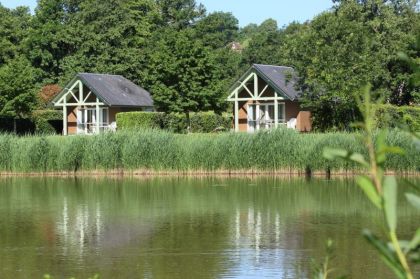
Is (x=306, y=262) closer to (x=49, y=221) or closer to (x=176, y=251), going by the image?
(x=176, y=251)

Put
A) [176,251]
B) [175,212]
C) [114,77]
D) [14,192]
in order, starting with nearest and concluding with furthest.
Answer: [176,251] < [175,212] < [14,192] < [114,77]

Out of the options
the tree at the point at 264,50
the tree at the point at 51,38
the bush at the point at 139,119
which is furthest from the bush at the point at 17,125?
the tree at the point at 264,50

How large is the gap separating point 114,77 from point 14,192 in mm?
28755

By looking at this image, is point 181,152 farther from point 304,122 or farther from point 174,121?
point 304,122

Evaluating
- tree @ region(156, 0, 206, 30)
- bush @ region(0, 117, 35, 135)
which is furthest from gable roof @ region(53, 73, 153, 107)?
tree @ region(156, 0, 206, 30)

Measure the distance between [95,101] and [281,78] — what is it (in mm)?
11919

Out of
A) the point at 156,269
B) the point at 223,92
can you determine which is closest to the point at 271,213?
the point at 156,269

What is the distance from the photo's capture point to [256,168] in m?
33.1

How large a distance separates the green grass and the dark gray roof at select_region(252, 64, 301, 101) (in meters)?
14.5

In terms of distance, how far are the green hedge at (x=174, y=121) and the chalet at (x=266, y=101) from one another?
5.46 feet

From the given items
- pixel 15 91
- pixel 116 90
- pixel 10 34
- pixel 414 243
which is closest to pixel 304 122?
pixel 116 90

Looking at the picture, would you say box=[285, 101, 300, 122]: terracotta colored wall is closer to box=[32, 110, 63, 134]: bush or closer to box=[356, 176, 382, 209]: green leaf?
box=[32, 110, 63, 134]: bush

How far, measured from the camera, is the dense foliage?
4266cm

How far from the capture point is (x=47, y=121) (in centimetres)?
5506
